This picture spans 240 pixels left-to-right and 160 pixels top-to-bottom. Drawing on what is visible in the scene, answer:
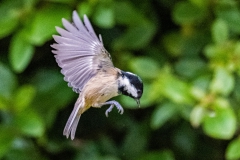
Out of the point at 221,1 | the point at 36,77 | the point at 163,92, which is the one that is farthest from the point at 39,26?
the point at 221,1

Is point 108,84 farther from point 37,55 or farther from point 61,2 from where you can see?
point 37,55

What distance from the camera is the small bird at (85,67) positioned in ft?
1.75

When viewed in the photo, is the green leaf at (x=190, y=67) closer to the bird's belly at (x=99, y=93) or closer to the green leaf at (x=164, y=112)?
the green leaf at (x=164, y=112)

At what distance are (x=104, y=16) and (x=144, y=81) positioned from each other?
0.21 meters

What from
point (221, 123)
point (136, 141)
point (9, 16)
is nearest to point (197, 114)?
point (221, 123)

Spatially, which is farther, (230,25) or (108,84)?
(230,25)

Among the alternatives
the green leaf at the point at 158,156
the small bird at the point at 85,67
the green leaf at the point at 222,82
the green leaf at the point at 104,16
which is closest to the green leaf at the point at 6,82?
the green leaf at the point at 104,16

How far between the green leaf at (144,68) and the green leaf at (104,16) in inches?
5.3

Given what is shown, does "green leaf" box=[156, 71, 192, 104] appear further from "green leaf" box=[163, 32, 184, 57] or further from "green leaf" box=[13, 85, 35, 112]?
"green leaf" box=[13, 85, 35, 112]

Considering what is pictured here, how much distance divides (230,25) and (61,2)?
1.40 ft

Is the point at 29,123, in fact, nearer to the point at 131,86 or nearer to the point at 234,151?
the point at 234,151

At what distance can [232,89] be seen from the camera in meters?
1.36

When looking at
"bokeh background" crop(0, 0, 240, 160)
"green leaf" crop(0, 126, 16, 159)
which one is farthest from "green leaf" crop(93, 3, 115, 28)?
"green leaf" crop(0, 126, 16, 159)

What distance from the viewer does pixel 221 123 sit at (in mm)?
1228
